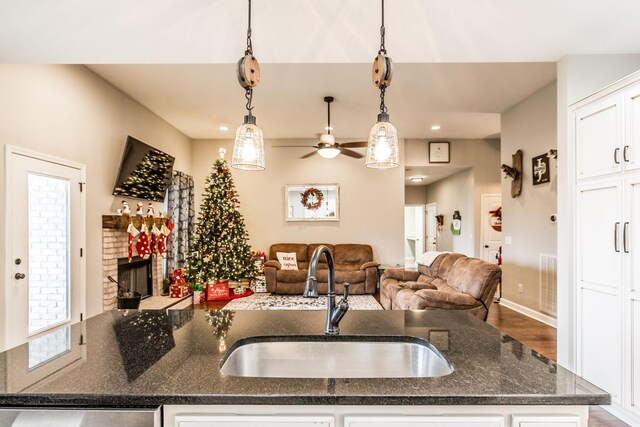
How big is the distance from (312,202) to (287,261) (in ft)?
4.45

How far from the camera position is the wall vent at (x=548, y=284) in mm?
4395

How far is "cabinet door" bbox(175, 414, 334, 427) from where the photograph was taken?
929 mm

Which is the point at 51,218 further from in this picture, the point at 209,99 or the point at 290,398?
the point at 290,398

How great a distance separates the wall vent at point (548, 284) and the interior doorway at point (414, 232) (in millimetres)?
6481

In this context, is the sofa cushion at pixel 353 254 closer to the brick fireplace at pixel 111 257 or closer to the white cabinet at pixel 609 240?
the brick fireplace at pixel 111 257

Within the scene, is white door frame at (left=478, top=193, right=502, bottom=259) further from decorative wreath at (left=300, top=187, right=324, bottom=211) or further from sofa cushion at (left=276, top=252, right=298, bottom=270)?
sofa cushion at (left=276, top=252, right=298, bottom=270)

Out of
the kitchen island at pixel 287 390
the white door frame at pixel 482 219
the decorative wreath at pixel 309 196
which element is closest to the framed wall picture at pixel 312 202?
the decorative wreath at pixel 309 196

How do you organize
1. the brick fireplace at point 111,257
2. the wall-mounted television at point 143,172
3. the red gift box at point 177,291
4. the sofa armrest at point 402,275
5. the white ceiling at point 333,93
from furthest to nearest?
the red gift box at point 177,291
the sofa armrest at point 402,275
the wall-mounted television at point 143,172
the brick fireplace at point 111,257
the white ceiling at point 333,93

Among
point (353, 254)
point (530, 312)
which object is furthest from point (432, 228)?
point (530, 312)

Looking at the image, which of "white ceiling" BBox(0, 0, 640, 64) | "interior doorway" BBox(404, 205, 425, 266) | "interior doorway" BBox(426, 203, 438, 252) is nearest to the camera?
"white ceiling" BBox(0, 0, 640, 64)

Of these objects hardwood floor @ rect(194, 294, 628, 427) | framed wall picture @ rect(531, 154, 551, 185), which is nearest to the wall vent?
hardwood floor @ rect(194, 294, 628, 427)

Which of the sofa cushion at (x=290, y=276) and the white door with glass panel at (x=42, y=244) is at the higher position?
the white door with glass panel at (x=42, y=244)

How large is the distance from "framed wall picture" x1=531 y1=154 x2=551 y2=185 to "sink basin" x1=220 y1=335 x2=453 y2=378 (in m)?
4.10

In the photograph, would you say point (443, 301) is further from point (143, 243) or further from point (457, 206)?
point (457, 206)
